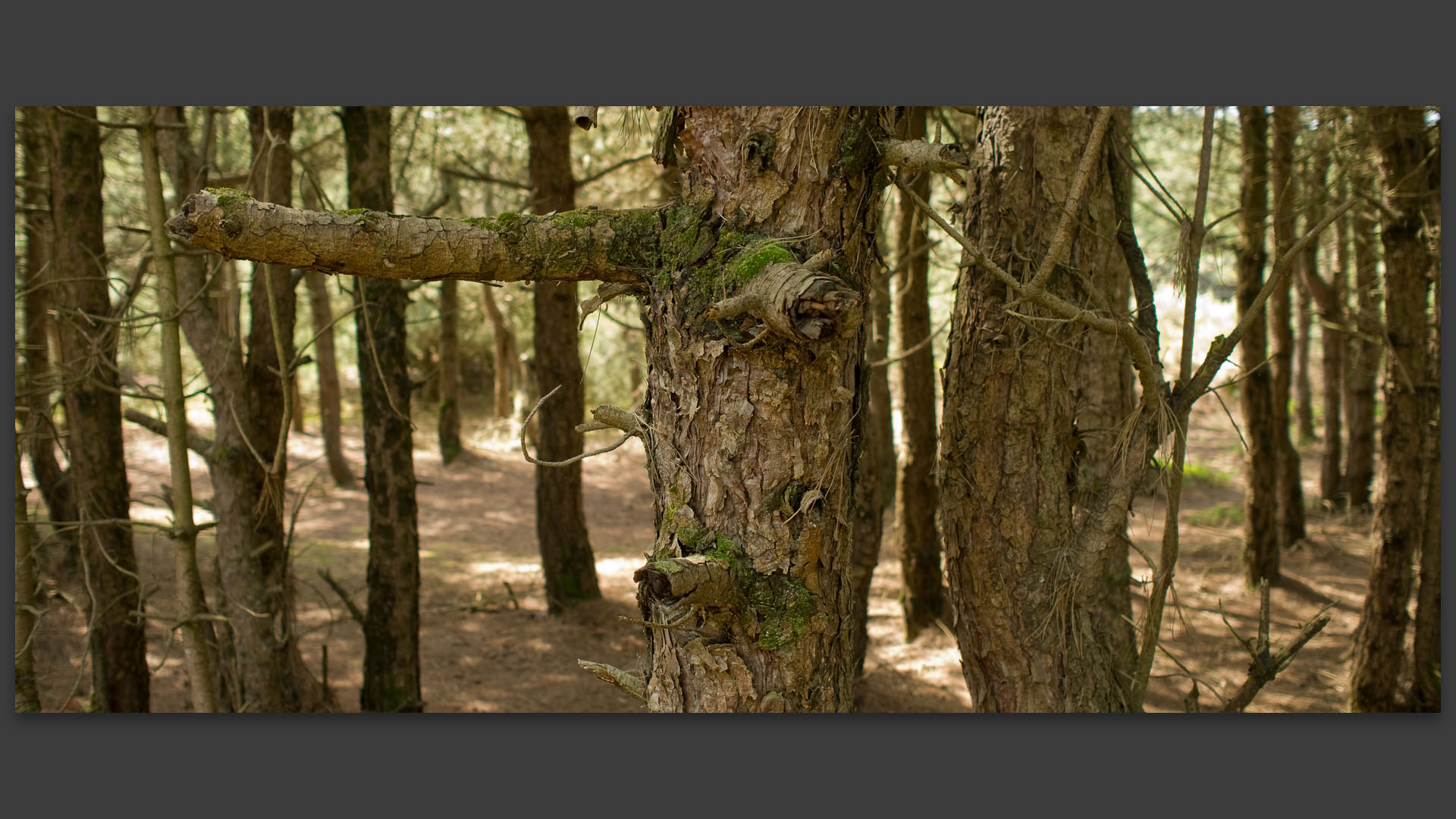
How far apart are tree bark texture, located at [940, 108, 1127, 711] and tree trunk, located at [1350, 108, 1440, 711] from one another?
2918 mm

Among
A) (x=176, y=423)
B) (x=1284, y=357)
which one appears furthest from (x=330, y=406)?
(x=1284, y=357)

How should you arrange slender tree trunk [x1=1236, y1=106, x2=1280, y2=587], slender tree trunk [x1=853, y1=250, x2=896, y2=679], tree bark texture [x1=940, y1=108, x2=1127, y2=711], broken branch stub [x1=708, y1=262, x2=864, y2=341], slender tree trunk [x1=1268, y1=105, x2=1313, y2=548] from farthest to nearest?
1. slender tree trunk [x1=1236, y1=106, x2=1280, y2=587]
2. slender tree trunk [x1=1268, y1=105, x2=1313, y2=548]
3. slender tree trunk [x1=853, y1=250, x2=896, y2=679]
4. tree bark texture [x1=940, y1=108, x2=1127, y2=711]
5. broken branch stub [x1=708, y1=262, x2=864, y2=341]

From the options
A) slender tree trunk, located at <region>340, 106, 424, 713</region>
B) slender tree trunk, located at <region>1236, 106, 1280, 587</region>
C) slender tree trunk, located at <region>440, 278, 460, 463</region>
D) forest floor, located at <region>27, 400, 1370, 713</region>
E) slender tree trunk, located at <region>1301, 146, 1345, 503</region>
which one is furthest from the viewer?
slender tree trunk, located at <region>440, 278, 460, 463</region>

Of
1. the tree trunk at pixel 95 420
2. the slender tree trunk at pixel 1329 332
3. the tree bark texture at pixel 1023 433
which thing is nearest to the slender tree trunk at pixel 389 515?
the tree trunk at pixel 95 420

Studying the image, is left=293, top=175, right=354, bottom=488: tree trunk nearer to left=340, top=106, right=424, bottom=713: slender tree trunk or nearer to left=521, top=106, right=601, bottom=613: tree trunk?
left=521, top=106, right=601, bottom=613: tree trunk

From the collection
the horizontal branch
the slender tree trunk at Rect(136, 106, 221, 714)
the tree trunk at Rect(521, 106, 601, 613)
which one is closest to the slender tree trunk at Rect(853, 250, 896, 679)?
the tree trunk at Rect(521, 106, 601, 613)

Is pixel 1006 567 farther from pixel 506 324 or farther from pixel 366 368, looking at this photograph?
pixel 506 324

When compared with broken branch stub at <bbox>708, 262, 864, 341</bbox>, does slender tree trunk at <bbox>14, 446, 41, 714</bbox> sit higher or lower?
lower

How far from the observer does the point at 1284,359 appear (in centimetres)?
811

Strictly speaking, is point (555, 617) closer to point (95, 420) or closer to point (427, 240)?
point (95, 420)

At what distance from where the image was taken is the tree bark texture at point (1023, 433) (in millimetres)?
2973

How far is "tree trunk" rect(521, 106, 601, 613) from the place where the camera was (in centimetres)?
692

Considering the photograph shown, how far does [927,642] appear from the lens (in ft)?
21.2

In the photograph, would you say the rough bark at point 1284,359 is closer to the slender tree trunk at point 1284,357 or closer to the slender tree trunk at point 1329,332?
the slender tree trunk at point 1284,357
